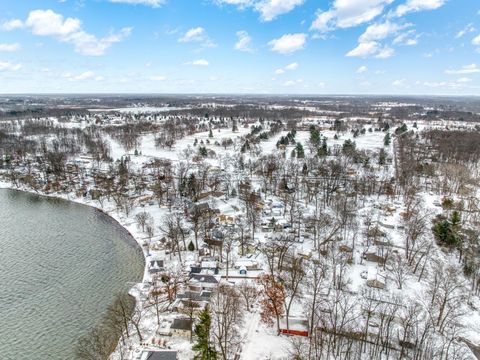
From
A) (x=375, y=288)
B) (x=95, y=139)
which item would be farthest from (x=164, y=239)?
(x=95, y=139)

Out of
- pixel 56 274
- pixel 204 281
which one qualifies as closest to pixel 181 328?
pixel 204 281

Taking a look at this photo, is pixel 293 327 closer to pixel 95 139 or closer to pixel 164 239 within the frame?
pixel 164 239

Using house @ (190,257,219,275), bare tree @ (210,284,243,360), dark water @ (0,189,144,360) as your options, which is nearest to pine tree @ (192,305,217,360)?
bare tree @ (210,284,243,360)

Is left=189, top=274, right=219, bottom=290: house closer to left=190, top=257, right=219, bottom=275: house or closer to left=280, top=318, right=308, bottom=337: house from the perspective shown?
left=190, top=257, right=219, bottom=275: house

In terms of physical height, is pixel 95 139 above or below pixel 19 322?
above

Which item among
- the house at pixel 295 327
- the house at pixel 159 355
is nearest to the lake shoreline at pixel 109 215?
the house at pixel 159 355

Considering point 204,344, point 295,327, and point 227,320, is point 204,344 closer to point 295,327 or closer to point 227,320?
point 227,320
